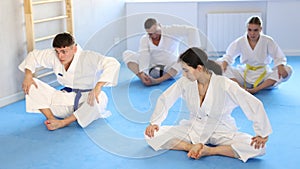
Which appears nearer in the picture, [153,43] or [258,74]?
[258,74]

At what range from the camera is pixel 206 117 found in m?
2.93

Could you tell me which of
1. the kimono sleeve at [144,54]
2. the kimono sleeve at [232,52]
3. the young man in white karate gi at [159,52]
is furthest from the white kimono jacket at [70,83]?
the kimono sleeve at [232,52]

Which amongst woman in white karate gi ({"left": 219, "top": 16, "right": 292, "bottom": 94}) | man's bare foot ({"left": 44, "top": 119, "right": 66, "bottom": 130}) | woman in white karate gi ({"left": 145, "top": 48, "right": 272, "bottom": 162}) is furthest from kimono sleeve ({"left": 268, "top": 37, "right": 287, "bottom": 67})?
man's bare foot ({"left": 44, "top": 119, "right": 66, "bottom": 130})

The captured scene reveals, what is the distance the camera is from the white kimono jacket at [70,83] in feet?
11.8

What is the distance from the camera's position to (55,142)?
10.7 feet

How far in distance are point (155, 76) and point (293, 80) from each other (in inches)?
61.4

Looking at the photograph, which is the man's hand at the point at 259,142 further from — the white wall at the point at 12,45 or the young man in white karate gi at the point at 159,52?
the white wall at the point at 12,45

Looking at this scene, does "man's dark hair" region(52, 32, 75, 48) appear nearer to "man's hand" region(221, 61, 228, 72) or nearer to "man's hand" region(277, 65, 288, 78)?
"man's hand" region(221, 61, 228, 72)

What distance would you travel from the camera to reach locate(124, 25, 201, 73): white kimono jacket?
4.88 m

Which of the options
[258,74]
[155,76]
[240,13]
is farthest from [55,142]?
[240,13]

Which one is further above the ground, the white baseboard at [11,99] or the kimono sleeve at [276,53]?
the kimono sleeve at [276,53]

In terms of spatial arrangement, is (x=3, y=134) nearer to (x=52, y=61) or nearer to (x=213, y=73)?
(x=52, y=61)

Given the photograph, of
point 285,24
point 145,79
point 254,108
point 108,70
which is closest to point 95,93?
point 108,70

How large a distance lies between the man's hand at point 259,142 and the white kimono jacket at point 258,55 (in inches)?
71.0
